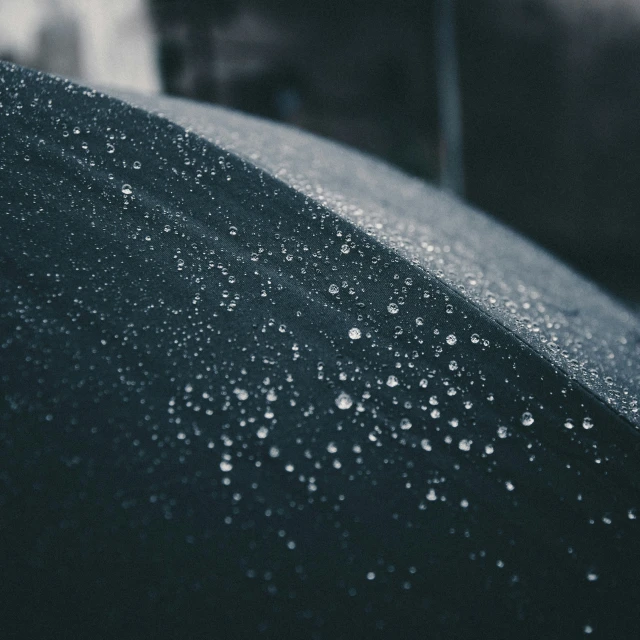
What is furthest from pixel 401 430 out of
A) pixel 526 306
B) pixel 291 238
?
pixel 526 306

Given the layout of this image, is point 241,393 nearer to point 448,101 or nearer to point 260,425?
point 260,425

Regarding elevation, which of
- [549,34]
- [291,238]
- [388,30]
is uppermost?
[549,34]

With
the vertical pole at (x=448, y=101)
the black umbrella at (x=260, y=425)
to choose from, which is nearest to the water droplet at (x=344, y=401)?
the black umbrella at (x=260, y=425)

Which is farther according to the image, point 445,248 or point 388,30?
point 388,30

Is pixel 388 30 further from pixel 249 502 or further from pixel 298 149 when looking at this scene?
pixel 249 502

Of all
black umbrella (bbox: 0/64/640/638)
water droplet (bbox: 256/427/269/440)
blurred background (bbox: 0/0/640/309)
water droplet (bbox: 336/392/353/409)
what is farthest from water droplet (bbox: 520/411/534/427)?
blurred background (bbox: 0/0/640/309)

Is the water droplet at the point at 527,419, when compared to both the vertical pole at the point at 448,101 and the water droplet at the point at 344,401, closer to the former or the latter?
the water droplet at the point at 344,401

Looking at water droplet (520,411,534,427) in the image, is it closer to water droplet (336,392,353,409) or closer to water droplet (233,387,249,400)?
water droplet (336,392,353,409)
